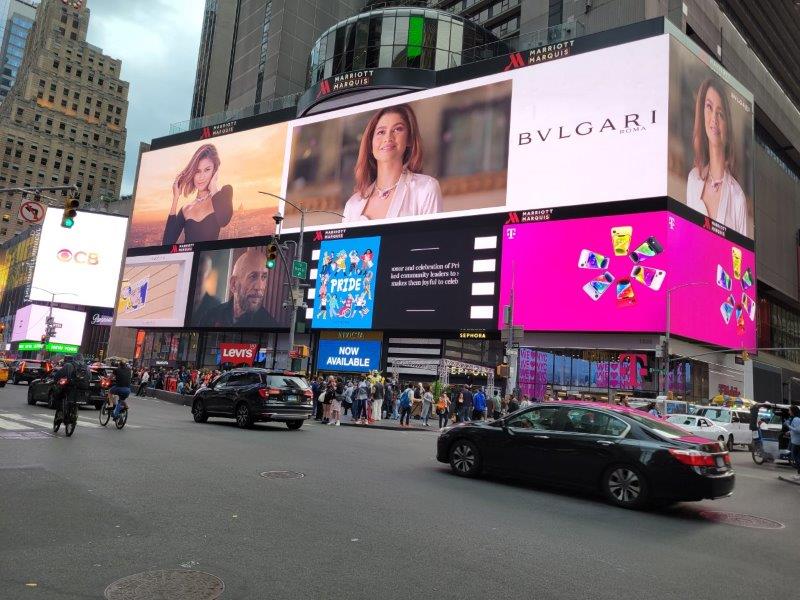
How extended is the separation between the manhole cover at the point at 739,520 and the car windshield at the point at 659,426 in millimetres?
1218

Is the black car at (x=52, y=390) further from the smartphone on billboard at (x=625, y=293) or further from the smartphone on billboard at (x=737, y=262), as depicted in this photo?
the smartphone on billboard at (x=737, y=262)

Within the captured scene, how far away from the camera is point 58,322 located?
90.4 metres

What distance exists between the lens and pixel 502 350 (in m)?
45.2

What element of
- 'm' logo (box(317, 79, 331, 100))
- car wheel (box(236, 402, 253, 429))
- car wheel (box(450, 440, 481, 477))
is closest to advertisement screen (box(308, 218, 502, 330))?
'm' logo (box(317, 79, 331, 100))

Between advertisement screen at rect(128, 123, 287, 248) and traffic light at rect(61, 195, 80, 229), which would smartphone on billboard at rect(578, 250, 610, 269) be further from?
traffic light at rect(61, 195, 80, 229)

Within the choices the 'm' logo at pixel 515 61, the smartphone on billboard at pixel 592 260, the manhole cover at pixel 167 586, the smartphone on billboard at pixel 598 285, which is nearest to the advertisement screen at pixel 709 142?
the smartphone on billboard at pixel 592 260

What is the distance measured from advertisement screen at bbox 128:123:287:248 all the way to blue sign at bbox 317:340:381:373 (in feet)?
42.6

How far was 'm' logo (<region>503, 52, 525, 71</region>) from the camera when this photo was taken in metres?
46.7

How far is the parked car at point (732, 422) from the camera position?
25594 mm

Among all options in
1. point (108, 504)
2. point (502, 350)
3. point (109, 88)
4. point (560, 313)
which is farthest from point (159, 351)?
point (109, 88)

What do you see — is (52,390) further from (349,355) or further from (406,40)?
(406,40)

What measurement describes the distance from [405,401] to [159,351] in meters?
50.8

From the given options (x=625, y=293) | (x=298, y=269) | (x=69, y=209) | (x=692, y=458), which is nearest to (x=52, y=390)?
(x=69, y=209)

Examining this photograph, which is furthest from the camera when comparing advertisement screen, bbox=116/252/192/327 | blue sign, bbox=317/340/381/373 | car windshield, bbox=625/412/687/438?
advertisement screen, bbox=116/252/192/327
